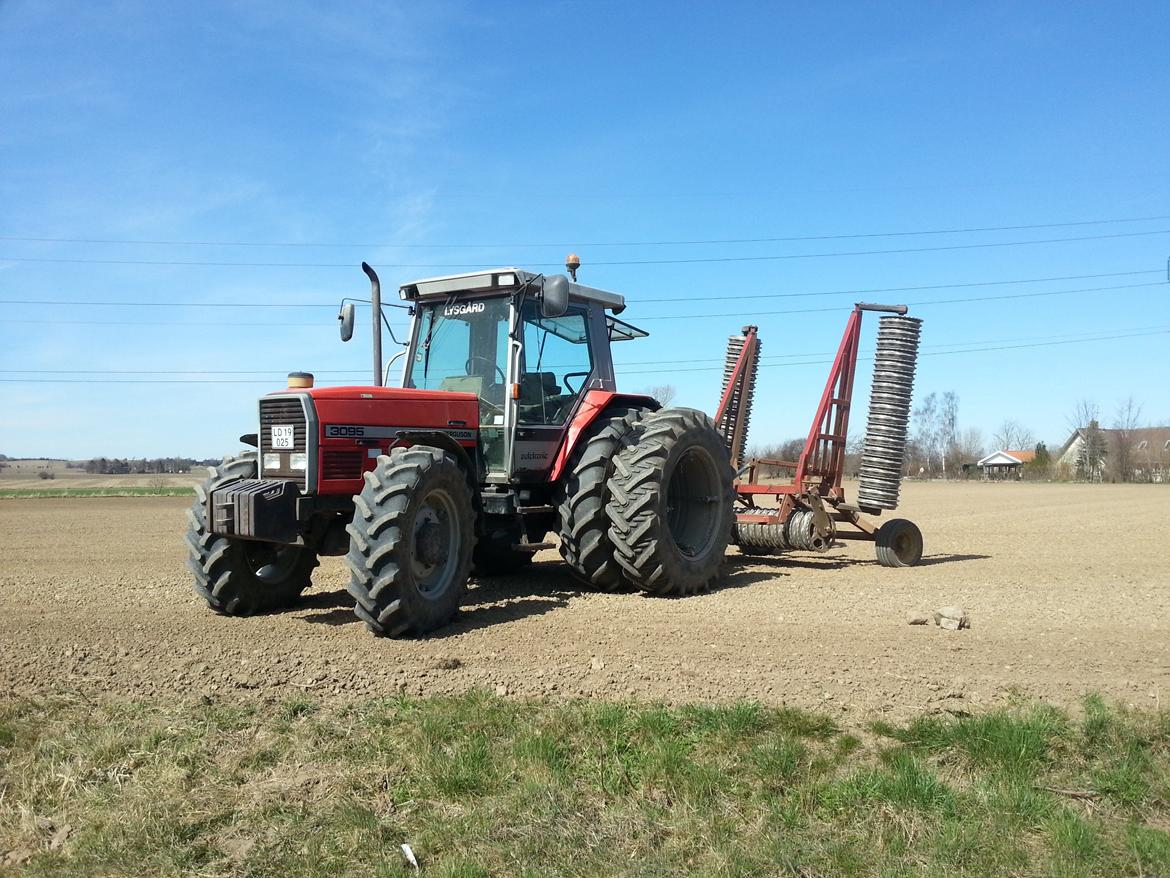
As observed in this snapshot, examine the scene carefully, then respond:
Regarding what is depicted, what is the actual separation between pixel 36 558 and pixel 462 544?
316 inches

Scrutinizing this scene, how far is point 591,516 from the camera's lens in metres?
8.48

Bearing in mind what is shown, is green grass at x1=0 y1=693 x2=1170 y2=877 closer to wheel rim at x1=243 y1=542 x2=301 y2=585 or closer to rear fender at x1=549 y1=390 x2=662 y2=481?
wheel rim at x1=243 y1=542 x2=301 y2=585

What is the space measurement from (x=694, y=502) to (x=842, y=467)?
2786mm

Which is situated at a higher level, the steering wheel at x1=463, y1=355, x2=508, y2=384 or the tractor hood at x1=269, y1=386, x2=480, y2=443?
the steering wheel at x1=463, y1=355, x2=508, y2=384

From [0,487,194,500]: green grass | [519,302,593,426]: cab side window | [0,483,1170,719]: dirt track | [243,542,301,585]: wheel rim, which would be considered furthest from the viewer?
[0,487,194,500]: green grass

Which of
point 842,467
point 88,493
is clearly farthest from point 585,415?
point 88,493

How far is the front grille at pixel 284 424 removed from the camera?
7.27 metres

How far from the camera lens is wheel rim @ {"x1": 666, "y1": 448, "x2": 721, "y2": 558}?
31.4ft

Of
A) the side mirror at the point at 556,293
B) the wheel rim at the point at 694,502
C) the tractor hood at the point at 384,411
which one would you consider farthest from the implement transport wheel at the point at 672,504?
the side mirror at the point at 556,293

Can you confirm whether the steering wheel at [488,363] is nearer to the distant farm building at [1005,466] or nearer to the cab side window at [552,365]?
the cab side window at [552,365]

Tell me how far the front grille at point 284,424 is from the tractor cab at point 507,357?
168 cm

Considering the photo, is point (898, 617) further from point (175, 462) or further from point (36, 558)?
point (175, 462)

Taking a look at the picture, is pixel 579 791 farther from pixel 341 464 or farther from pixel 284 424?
pixel 284 424

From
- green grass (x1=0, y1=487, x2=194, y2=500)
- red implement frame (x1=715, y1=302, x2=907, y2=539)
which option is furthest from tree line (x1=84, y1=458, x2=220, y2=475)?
red implement frame (x1=715, y1=302, x2=907, y2=539)
